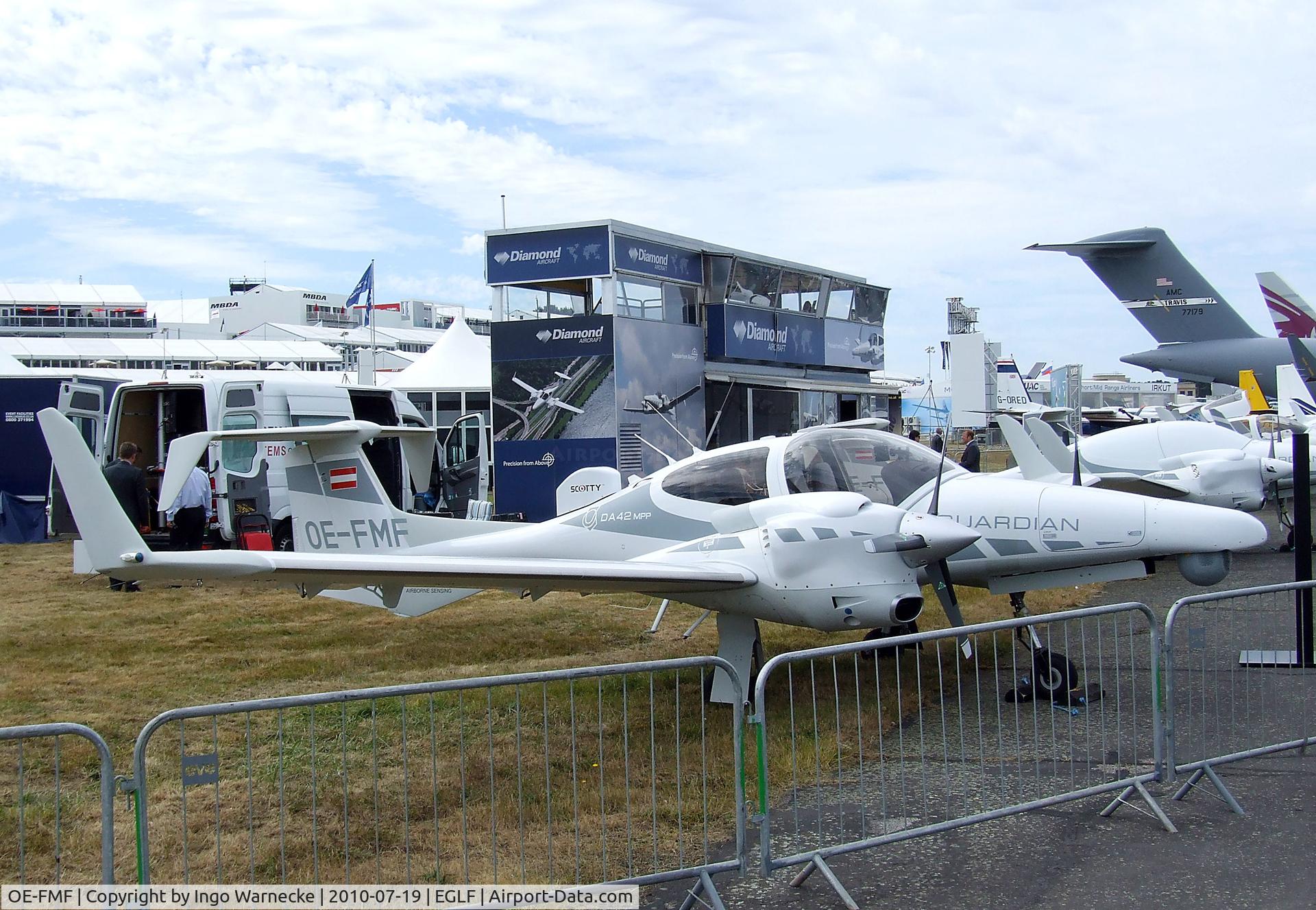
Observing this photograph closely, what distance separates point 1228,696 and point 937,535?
1.97 metres

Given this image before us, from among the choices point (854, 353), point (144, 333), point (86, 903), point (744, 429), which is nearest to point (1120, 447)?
point (744, 429)

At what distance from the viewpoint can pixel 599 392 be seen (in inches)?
677

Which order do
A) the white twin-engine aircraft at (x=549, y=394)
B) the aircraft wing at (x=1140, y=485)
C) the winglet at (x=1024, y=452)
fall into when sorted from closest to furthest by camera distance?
1. the winglet at (x=1024, y=452)
2. the aircraft wing at (x=1140, y=485)
3. the white twin-engine aircraft at (x=549, y=394)

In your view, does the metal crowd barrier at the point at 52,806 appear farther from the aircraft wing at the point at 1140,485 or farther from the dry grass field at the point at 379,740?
the aircraft wing at the point at 1140,485

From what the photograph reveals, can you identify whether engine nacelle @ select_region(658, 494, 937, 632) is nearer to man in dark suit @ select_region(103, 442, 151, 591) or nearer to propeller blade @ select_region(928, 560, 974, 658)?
propeller blade @ select_region(928, 560, 974, 658)

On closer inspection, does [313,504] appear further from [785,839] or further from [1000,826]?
[1000,826]

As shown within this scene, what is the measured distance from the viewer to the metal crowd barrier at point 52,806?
10.8 ft

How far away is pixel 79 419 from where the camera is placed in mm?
16812

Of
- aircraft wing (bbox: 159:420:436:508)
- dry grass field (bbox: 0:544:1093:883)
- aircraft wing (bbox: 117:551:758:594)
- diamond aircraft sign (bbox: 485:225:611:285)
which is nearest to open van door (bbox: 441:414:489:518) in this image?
diamond aircraft sign (bbox: 485:225:611:285)

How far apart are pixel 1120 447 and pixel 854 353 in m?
8.62

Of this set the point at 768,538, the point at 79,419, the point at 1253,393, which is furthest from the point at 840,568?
the point at 1253,393

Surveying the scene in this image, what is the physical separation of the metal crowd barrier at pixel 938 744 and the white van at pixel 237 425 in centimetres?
776

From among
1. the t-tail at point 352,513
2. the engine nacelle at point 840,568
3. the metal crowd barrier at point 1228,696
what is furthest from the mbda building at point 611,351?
the metal crowd barrier at point 1228,696

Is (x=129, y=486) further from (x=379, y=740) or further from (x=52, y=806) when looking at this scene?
(x=52, y=806)
